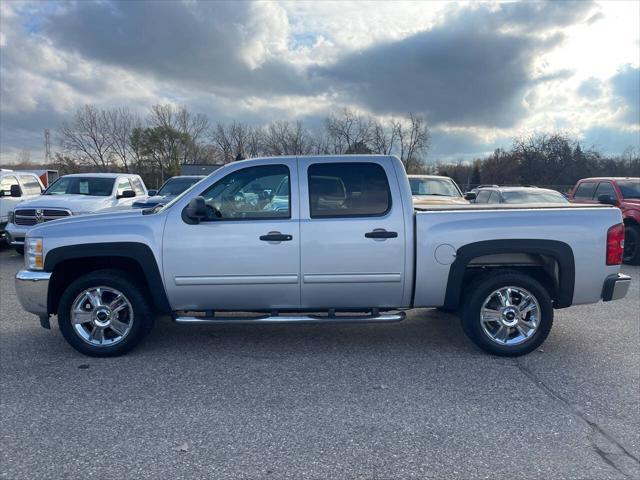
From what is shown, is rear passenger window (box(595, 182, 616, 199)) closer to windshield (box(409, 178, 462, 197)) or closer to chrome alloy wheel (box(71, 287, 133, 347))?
windshield (box(409, 178, 462, 197))

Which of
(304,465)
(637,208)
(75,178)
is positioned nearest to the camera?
(304,465)

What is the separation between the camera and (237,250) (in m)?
4.42

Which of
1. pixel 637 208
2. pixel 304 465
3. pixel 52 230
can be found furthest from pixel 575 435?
pixel 637 208

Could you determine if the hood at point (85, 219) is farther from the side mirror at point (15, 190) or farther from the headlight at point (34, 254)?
the side mirror at point (15, 190)

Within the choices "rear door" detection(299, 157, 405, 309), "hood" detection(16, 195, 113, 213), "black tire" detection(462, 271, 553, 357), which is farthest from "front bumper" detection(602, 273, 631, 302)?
"hood" detection(16, 195, 113, 213)

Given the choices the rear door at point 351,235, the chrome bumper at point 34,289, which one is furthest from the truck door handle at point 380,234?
the chrome bumper at point 34,289

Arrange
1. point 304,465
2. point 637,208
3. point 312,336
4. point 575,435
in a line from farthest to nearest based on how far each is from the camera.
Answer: point 637,208
point 312,336
point 575,435
point 304,465

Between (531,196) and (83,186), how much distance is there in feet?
35.6

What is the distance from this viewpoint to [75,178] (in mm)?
11484

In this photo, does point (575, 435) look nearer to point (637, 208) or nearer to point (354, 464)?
point (354, 464)

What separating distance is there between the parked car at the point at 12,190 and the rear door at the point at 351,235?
942 cm

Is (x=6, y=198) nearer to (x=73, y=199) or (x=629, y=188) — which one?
(x=73, y=199)

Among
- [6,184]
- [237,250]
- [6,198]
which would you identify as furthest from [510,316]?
[6,184]

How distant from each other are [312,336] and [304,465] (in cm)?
241
